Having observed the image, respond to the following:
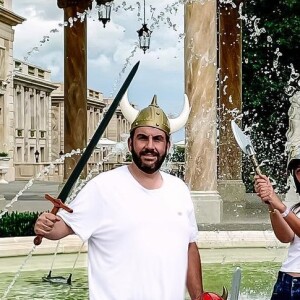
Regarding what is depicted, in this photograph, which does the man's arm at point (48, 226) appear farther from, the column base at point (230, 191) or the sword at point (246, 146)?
the column base at point (230, 191)

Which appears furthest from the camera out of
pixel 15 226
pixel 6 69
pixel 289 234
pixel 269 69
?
pixel 6 69

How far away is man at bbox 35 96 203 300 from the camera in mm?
4047

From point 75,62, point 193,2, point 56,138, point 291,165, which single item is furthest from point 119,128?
point 291,165

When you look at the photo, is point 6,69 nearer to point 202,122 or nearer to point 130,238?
point 202,122

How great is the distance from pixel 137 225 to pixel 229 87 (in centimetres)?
1897

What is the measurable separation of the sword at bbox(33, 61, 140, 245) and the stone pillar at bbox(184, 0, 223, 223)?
12269mm

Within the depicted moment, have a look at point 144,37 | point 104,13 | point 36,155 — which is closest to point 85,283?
point 104,13

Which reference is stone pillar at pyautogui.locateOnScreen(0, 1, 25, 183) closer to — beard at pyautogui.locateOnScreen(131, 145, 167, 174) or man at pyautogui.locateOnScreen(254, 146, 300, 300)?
man at pyautogui.locateOnScreen(254, 146, 300, 300)

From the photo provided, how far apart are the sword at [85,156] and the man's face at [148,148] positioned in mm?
168

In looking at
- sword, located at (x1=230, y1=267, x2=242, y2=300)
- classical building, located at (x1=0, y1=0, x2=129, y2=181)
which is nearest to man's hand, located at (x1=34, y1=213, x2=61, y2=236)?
sword, located at (x1=230, y1=267, x2=242, y2=300)

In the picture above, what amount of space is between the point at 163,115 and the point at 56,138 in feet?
278

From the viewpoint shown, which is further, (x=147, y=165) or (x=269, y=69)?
(x=269, y=69)

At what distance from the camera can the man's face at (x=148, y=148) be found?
4.16 m

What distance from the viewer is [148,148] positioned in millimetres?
4164
